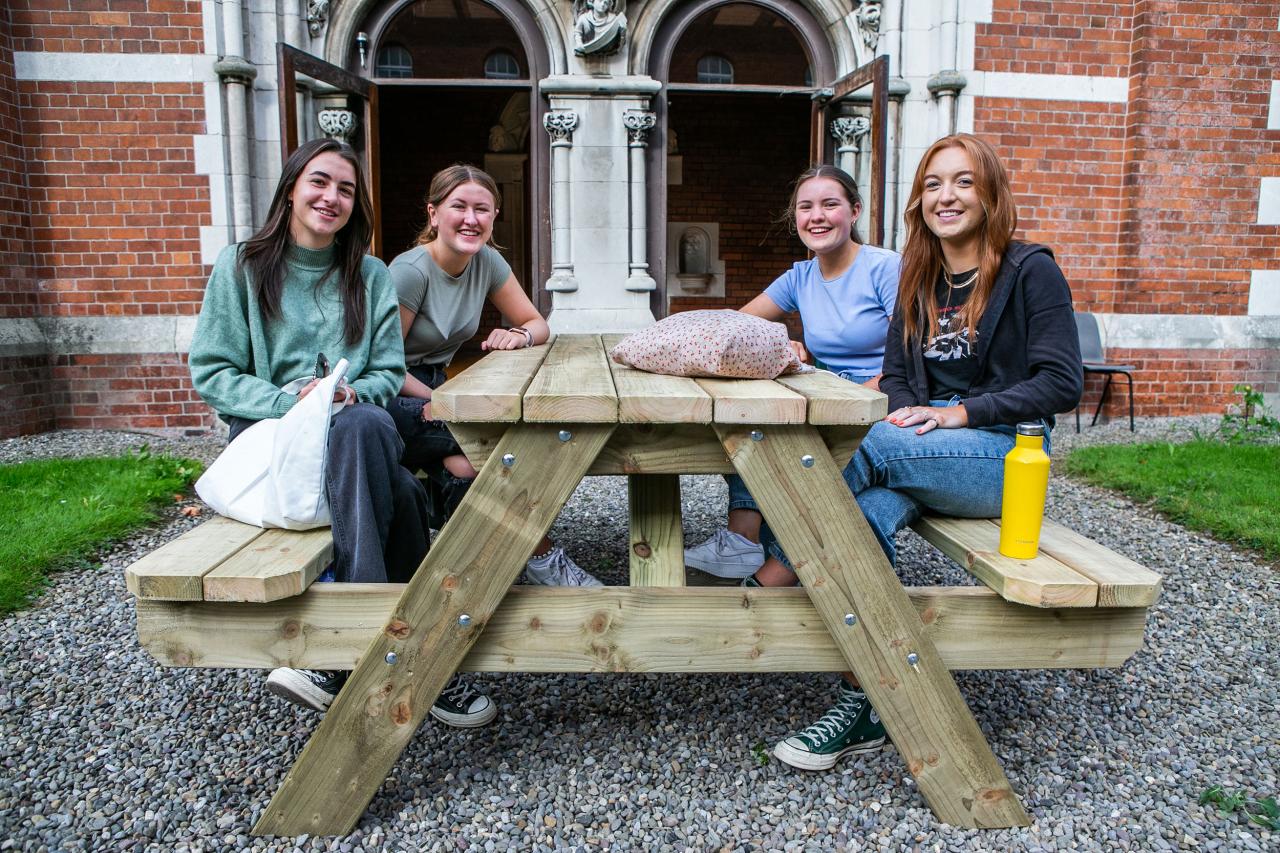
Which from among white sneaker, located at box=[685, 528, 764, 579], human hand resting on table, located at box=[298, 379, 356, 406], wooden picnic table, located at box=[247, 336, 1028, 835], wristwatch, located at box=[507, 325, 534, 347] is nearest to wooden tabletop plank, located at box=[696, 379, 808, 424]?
wooden picnic table, located at box=[247, 336, 1028, 835]

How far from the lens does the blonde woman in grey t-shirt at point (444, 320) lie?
2738 millimetres

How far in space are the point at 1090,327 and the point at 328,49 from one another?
5.95m

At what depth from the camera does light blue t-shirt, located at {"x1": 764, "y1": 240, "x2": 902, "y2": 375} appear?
292cm

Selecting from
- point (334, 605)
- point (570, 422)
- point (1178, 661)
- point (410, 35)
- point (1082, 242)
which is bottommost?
point (1178, 661)

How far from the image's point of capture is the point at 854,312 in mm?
2928

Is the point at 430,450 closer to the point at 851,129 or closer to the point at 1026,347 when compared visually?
the point at 1026,347

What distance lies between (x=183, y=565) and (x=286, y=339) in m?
0.77

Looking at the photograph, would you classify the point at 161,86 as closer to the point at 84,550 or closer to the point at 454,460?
the point at 84,550

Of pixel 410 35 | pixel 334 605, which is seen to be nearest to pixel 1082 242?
pixel 334 605

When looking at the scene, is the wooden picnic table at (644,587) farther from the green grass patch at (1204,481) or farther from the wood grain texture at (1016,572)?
the green grass patch at (1204,481)

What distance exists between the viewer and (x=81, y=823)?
177 centimetres

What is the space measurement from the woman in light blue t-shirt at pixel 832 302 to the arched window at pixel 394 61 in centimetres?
998

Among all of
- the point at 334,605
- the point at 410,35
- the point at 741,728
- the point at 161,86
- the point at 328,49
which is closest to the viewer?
the point at 334,605

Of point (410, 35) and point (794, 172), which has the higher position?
point (410, 35)
